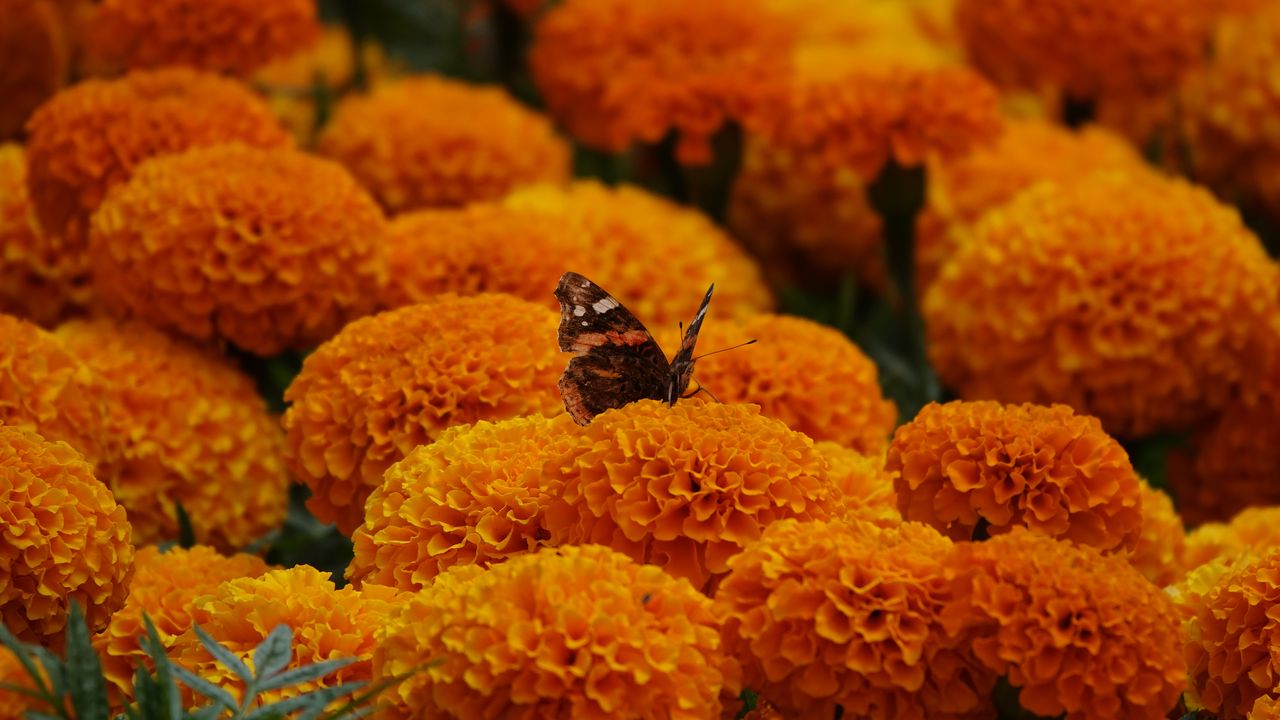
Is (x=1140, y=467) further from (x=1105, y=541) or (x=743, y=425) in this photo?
(x=743, y=425)

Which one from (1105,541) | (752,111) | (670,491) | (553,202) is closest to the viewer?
(670,491)

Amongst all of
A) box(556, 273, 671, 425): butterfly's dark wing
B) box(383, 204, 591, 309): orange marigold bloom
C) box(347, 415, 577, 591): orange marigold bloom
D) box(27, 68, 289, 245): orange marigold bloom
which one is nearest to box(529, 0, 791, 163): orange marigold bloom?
box(383, 204, 591, 309): orange marigold bloom

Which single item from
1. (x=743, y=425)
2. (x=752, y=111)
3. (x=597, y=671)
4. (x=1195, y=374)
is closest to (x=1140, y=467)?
(x=1195, y=374)

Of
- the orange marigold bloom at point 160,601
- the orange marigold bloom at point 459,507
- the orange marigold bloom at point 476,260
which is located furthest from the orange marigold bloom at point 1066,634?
the orange marigold bloom at point 476,260

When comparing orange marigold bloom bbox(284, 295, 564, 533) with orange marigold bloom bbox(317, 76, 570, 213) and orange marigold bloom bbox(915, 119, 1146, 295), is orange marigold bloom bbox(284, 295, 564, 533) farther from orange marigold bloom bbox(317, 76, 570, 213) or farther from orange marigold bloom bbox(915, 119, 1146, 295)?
orange marigold bloom bbox(915, 119, 1146, 295)

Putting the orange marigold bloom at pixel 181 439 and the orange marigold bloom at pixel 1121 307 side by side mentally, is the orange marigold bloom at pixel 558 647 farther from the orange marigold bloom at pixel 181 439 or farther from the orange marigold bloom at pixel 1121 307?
the orange marigold bloom at pixel 1121 307

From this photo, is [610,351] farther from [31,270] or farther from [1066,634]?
[31,270]
